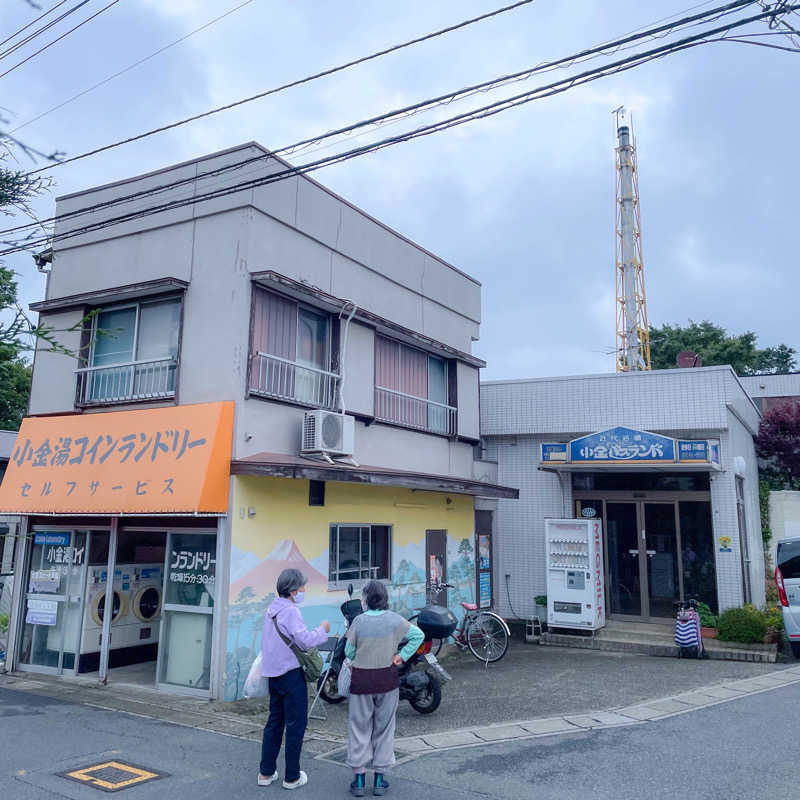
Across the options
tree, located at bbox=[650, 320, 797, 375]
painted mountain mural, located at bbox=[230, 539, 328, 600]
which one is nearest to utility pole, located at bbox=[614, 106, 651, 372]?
tree, located at bbox=[650, 320, 797, 375]

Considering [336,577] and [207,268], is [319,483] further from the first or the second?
[207,268]

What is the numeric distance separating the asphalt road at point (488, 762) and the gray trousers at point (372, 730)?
0.96 feet

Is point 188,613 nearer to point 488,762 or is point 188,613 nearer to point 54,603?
point 54,603

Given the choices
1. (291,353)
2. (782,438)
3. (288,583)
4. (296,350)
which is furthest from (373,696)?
(782,438)

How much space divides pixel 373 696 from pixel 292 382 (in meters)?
5.73

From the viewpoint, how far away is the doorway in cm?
1388

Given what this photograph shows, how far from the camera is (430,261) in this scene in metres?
14.4

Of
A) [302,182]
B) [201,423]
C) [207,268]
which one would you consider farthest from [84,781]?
[302,182]

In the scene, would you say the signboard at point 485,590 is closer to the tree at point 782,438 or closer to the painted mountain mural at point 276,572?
the painted mountain mural at point 276,572

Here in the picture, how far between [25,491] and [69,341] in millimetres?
2392

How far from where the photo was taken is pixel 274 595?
9.70 metres

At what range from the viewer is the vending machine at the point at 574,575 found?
13.4 metres

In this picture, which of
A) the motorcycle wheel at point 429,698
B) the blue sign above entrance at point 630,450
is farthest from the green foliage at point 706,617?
the motorcycle wheel at point 429,698

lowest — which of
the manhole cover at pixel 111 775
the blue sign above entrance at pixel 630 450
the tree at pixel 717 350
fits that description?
the manhole cover at pixel 111 775
